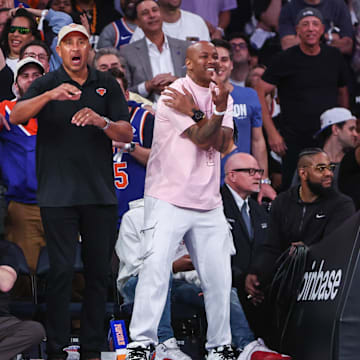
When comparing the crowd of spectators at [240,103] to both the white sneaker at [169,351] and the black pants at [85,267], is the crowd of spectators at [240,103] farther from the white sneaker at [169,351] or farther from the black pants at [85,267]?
the black pants at [85,267]

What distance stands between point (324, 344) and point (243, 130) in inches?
140

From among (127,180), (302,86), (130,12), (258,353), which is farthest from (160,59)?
(258,353)

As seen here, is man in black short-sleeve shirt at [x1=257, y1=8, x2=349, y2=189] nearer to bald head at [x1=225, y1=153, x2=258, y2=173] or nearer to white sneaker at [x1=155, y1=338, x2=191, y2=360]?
bald head at [x1=225, y1=153, x2=258, y2=173]

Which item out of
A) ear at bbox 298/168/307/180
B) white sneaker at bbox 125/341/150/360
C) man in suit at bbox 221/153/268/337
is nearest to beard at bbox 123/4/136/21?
man in suit at bbox 221/153/268/337

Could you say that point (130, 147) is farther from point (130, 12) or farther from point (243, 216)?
point (130, 12)

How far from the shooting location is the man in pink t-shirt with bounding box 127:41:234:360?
5828 millimetres

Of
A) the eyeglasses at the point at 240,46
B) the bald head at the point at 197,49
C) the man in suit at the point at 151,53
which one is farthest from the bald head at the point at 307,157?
the eyeglasses at the point at 240,46

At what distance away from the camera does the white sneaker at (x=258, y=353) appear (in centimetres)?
625

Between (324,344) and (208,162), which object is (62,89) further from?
(324,344)

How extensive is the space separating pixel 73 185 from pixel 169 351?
1.49m

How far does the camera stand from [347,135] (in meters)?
9.04

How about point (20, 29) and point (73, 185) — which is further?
point (20, 29)

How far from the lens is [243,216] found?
7594 millimetres

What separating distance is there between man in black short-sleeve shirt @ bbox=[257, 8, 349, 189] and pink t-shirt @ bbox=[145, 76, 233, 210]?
3.25 m
